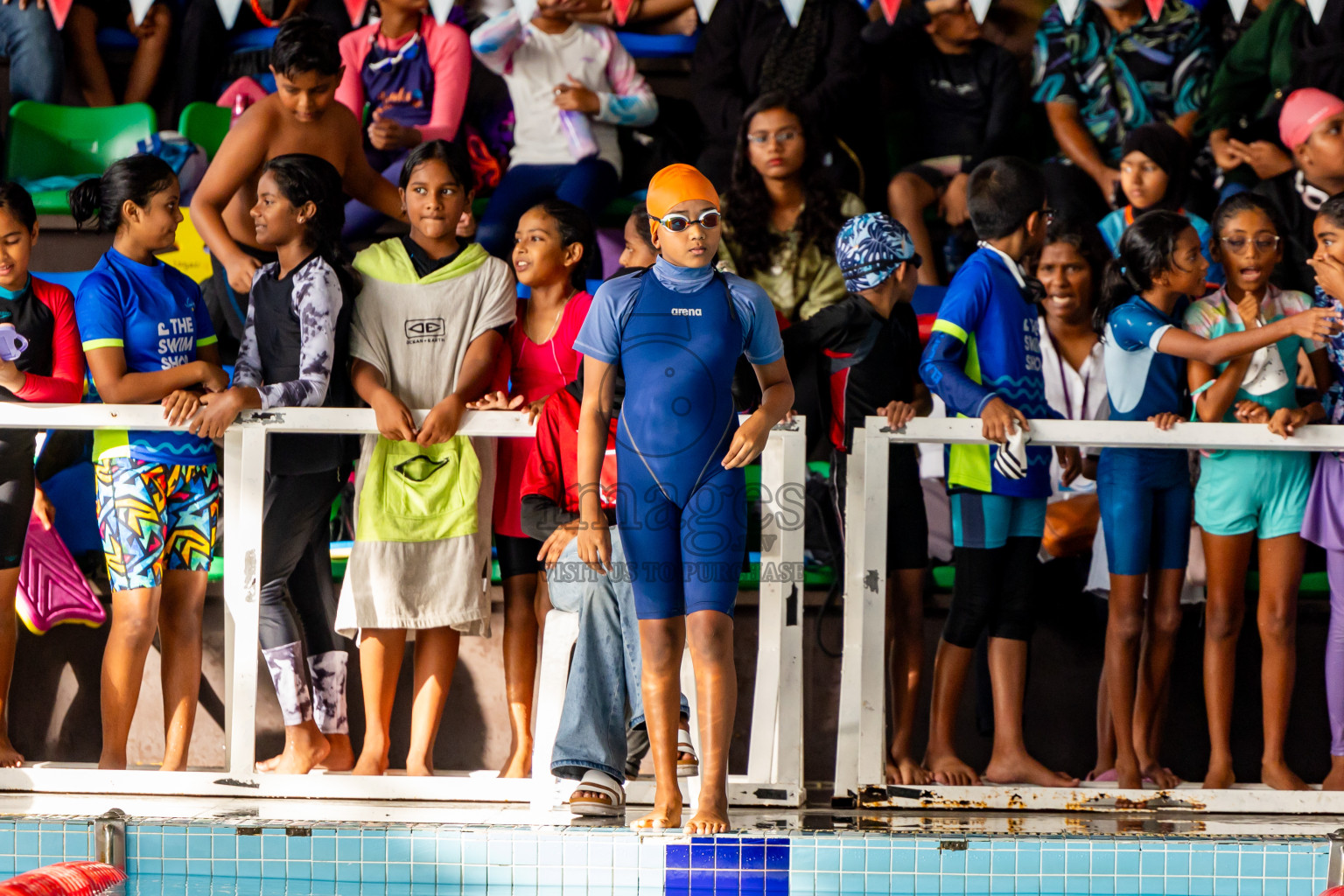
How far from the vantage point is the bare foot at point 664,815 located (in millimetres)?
2795

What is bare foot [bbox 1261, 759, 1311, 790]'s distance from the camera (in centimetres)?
326

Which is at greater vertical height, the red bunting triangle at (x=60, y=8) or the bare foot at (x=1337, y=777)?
the red bunting triangle at (x=60, y=8)

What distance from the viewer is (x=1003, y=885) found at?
2.84m

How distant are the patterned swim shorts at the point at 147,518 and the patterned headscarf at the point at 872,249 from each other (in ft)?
5.82

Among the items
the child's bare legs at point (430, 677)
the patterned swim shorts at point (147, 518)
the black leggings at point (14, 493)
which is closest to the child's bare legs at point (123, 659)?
the patterned swim shorts at point (147, 518)

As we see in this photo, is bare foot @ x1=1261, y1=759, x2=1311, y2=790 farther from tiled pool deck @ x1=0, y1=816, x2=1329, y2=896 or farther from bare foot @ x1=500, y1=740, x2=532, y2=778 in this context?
bare foot @ x1=500, y1=740, x2=532, y2=778

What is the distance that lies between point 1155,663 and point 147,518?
104 inches

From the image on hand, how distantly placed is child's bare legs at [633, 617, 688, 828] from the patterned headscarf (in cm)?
114

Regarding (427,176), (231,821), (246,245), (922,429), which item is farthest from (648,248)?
(231,821)

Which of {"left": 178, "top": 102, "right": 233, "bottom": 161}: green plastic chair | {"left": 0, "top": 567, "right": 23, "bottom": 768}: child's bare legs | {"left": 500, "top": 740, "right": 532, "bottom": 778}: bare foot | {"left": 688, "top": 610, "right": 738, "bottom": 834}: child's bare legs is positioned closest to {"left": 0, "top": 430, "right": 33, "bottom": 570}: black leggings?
{"left": 0, "top": 567, "right": 23, "bottom": 768}: child's bare legs

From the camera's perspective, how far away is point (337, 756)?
137 inches

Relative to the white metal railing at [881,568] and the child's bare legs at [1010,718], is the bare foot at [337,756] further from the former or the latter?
the child's bare legs at [1010,718]

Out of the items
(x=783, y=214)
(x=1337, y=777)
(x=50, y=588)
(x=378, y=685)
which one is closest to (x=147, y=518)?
(x=378, y=685)

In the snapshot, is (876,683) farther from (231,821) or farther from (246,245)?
(246,245)
